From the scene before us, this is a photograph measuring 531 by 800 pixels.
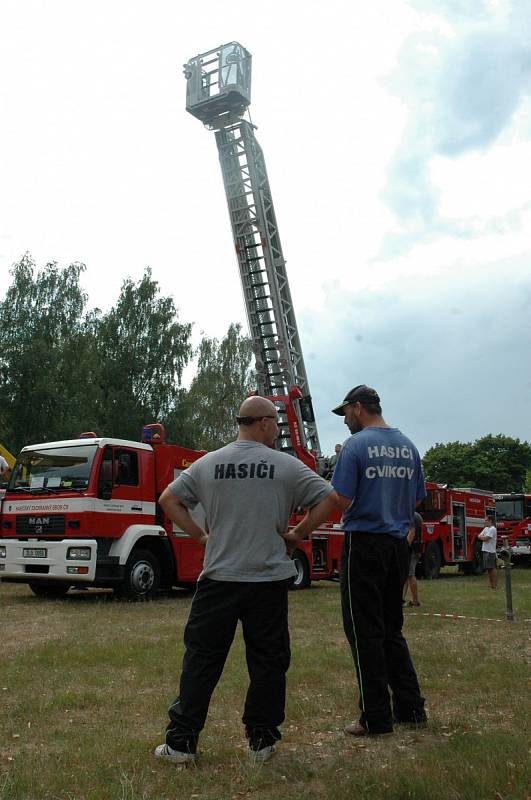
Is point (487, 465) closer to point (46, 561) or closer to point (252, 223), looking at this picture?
point (252, 223)

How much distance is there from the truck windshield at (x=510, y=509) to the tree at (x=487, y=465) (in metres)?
43.2

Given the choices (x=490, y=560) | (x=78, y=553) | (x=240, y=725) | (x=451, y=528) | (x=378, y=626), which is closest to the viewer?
(x=378, y=626)

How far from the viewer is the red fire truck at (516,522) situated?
2731 centimetres

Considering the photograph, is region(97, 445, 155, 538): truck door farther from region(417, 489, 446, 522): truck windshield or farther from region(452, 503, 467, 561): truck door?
region(452, 503, 467, 561): truck door

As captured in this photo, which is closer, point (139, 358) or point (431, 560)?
point (431, 560)

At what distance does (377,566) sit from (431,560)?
17.1 m

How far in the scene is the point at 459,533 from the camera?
2278 centimetres

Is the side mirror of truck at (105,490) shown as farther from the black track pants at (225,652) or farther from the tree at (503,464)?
the tree at (503,464)

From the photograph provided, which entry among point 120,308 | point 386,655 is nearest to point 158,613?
point 386,655

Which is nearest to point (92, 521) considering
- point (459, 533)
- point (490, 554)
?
point (490, 554)

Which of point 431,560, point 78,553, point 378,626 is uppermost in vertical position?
point 78,553

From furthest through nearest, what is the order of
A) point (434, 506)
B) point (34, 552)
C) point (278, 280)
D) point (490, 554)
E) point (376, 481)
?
point (434, 506)
point (278, 280)
point (490, 554)
point (34, 552)
point (376, 481)

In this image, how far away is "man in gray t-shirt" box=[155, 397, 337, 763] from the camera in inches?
151

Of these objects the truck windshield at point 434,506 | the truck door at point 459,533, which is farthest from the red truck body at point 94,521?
the truck door at point 459,533
